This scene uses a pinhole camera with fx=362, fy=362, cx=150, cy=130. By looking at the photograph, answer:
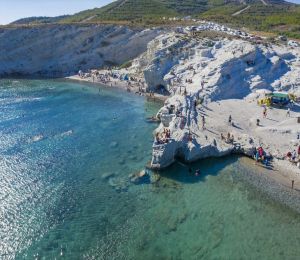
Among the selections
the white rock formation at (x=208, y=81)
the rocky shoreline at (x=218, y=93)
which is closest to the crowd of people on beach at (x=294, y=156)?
the rocky shoreline at (x=218, y=93)

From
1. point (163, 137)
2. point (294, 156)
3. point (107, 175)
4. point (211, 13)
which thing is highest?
point (211, 13)

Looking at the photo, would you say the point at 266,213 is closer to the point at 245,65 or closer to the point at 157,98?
the point at 245,65

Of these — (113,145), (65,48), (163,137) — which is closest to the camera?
(163,137)

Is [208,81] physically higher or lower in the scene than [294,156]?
higher

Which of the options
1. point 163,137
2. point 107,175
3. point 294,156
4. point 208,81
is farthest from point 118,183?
point 208,81

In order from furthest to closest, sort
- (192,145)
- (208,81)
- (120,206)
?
(208,81), (192,145), (120,206)

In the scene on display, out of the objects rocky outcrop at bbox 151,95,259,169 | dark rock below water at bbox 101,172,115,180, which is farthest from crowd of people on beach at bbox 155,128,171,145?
dark rock below water at bbox 101,172,115,180

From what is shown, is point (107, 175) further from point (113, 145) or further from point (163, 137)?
point (163, 137)

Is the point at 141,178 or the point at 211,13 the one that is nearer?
the point at 141,178
